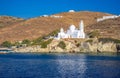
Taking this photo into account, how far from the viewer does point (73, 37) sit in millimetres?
178625

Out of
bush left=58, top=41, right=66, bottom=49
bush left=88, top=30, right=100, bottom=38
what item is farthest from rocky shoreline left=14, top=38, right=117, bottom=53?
bush left=88, top=30, right=100, bottom=38

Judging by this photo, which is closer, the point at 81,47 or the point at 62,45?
the point at 81,47

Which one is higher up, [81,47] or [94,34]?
[94,34]

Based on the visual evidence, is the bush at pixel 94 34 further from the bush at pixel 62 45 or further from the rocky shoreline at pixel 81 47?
the bush at pixel 62 45

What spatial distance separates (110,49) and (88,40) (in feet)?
36.0

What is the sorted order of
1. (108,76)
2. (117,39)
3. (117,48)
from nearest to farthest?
(108,76)
(117,48)
(117,39)

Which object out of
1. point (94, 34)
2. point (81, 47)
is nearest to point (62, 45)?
point (81, 47)

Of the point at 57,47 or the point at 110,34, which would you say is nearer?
the point at 57,47

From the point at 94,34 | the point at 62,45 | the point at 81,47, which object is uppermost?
the point at 94,34

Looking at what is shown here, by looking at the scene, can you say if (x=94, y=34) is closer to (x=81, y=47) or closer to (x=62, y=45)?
(x=81, y=47)

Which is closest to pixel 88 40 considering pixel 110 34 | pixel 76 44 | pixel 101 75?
pixel 76 44

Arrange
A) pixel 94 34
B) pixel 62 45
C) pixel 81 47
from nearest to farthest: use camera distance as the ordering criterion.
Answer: pixel 81 47, pixel 62 45, pixel 94 34

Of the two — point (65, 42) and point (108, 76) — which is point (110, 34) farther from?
point (108, 76)

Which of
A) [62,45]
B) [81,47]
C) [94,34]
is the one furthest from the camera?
[94,34]
